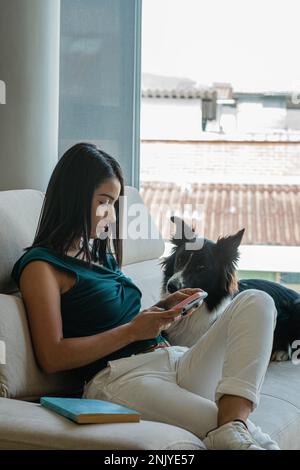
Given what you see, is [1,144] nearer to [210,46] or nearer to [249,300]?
[249,300]

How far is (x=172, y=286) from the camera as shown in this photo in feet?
8.07

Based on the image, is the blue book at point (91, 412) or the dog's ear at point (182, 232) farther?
the dog's ear at point (182, 232)

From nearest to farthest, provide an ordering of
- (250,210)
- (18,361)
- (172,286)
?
(18,361) < (172,286) < (250,210)

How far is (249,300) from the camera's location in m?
1.90

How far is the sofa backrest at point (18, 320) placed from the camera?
179 cm

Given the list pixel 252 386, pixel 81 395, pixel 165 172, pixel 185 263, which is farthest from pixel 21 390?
pixel 165 172

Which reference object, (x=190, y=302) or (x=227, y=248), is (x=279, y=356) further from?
(x=190, y=302)

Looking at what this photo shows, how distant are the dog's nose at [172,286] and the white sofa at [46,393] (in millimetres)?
160

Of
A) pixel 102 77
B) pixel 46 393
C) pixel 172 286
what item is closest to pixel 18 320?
pixel 46 393

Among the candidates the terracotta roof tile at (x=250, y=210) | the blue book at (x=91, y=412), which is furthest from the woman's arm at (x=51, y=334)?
the terracotta roof tile at (x=250, y=210)

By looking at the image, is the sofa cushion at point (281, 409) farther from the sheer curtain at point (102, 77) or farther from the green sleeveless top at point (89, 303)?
the sheer curtain at point (102, 77)

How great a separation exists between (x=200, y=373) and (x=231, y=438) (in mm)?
309

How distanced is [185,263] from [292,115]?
140cm

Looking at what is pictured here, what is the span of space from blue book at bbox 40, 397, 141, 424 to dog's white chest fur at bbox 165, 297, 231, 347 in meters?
0.86
